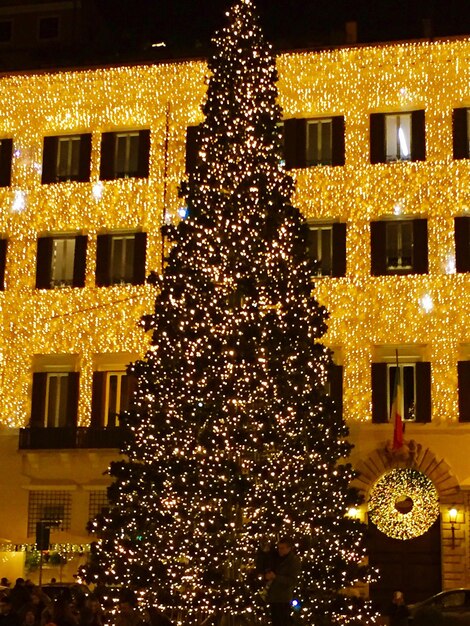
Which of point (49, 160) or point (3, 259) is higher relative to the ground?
point (49, 160)

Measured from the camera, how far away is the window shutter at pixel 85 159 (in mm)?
34938

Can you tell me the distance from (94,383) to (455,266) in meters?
10.2

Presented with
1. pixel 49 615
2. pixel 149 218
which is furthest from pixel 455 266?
pixel 49 615

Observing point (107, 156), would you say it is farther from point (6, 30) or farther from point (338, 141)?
point (6, 30)

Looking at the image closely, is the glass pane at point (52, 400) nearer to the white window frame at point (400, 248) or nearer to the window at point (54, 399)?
the window at point (54, 399)

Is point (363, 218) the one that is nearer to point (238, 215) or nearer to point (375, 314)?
point (375, 314)

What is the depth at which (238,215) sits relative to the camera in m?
21.3

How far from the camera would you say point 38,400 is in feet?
111

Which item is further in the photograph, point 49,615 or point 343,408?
point 343,408

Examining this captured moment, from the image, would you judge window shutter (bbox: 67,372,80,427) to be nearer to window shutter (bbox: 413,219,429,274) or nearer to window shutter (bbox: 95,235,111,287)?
window shutter (bbox: 95,235,111,287)

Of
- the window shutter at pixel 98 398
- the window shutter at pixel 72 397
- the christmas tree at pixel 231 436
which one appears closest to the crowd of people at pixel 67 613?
the christmas tree at pixel 231 436

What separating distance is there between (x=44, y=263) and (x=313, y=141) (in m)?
8.30

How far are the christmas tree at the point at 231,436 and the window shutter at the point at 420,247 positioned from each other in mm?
11124

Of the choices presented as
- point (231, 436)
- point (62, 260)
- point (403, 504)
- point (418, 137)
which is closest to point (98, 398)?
point (62, 260)
